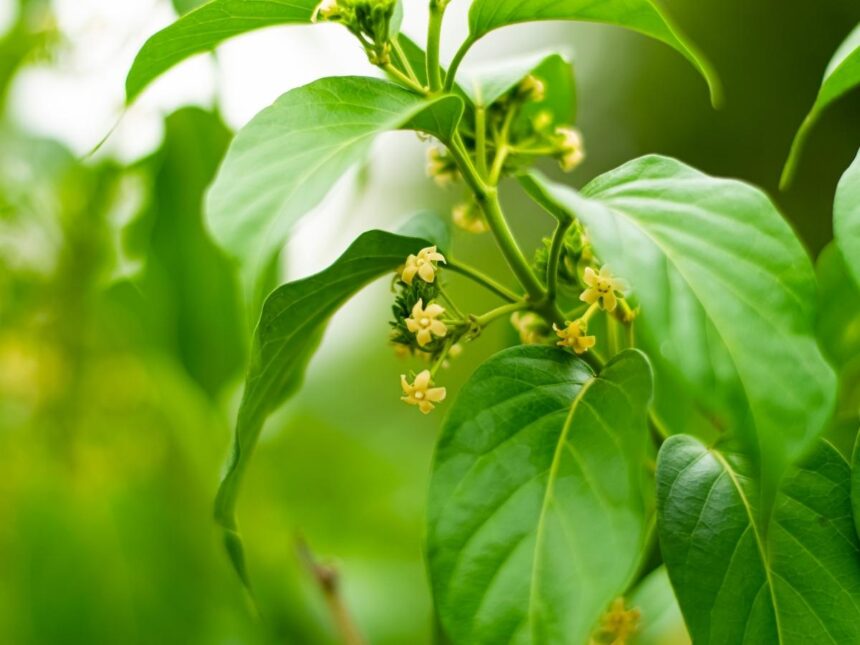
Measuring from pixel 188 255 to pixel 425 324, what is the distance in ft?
1.43

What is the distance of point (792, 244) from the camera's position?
13.0 inches

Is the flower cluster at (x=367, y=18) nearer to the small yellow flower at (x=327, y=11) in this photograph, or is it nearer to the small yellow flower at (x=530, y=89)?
the small yellow flower at (x=327, y=11)

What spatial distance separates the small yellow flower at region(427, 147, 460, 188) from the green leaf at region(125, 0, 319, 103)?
96 mm

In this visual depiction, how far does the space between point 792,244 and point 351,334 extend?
1.50 metres

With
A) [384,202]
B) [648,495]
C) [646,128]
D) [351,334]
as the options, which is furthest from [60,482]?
[646,128]

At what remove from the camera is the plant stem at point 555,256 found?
0.37 meters

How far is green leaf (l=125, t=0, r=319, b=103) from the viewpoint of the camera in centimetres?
39

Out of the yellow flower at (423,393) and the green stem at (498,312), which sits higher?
the green stem at (498,312)

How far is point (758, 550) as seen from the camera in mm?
375

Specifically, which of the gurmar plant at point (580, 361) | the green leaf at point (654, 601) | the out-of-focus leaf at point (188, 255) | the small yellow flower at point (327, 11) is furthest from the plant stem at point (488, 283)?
the out-of-focus leaf at point (188, 255)

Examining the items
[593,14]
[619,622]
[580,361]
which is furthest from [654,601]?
[593,14]

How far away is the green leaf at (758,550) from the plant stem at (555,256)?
8 centimetres

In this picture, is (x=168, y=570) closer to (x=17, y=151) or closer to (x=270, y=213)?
(x=17, y=151)

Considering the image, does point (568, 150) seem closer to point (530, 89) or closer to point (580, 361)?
point (530, 89)
